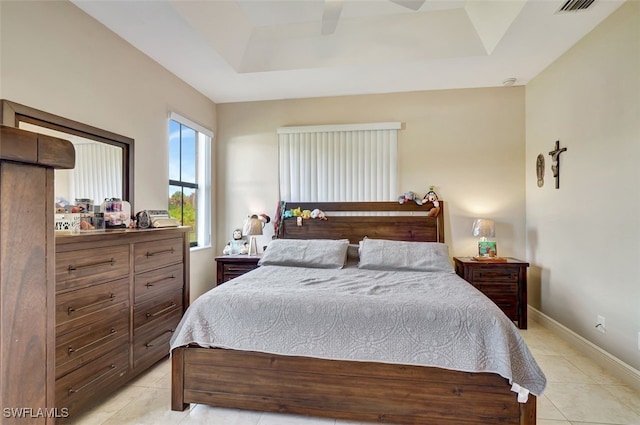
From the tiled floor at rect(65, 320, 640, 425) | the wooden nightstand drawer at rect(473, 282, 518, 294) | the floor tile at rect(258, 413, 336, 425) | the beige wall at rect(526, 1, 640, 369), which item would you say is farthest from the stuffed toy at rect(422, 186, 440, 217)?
the floor tile at rect(258, 413, 336, 425)

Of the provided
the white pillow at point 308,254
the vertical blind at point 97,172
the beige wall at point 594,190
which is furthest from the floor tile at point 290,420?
the beige wall at point 594,190

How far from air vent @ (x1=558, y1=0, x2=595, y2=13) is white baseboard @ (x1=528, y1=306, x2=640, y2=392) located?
2.63 metres

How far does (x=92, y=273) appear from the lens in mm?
1903

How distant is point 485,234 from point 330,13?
2.73 metres

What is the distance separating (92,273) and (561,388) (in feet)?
10.5

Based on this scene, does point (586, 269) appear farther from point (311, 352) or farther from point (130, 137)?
point (130, 137)

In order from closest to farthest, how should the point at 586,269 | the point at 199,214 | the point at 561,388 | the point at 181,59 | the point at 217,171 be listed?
the point at 561,388 → the point at 586,269 → the point at 181,59 → the point at 199,214 → the point at 217,171

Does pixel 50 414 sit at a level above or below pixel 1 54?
below

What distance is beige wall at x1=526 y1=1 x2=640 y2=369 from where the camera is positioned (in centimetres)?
227

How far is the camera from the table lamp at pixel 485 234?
3.49m

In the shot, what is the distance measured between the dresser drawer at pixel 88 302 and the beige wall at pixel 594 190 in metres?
3.57

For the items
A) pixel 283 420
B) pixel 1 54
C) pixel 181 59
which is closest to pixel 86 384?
pixel 283 420

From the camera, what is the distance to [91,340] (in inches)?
74.5

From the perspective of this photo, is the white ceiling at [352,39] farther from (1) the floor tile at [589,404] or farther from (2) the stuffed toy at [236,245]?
(1) the floor tile at [589,404]
